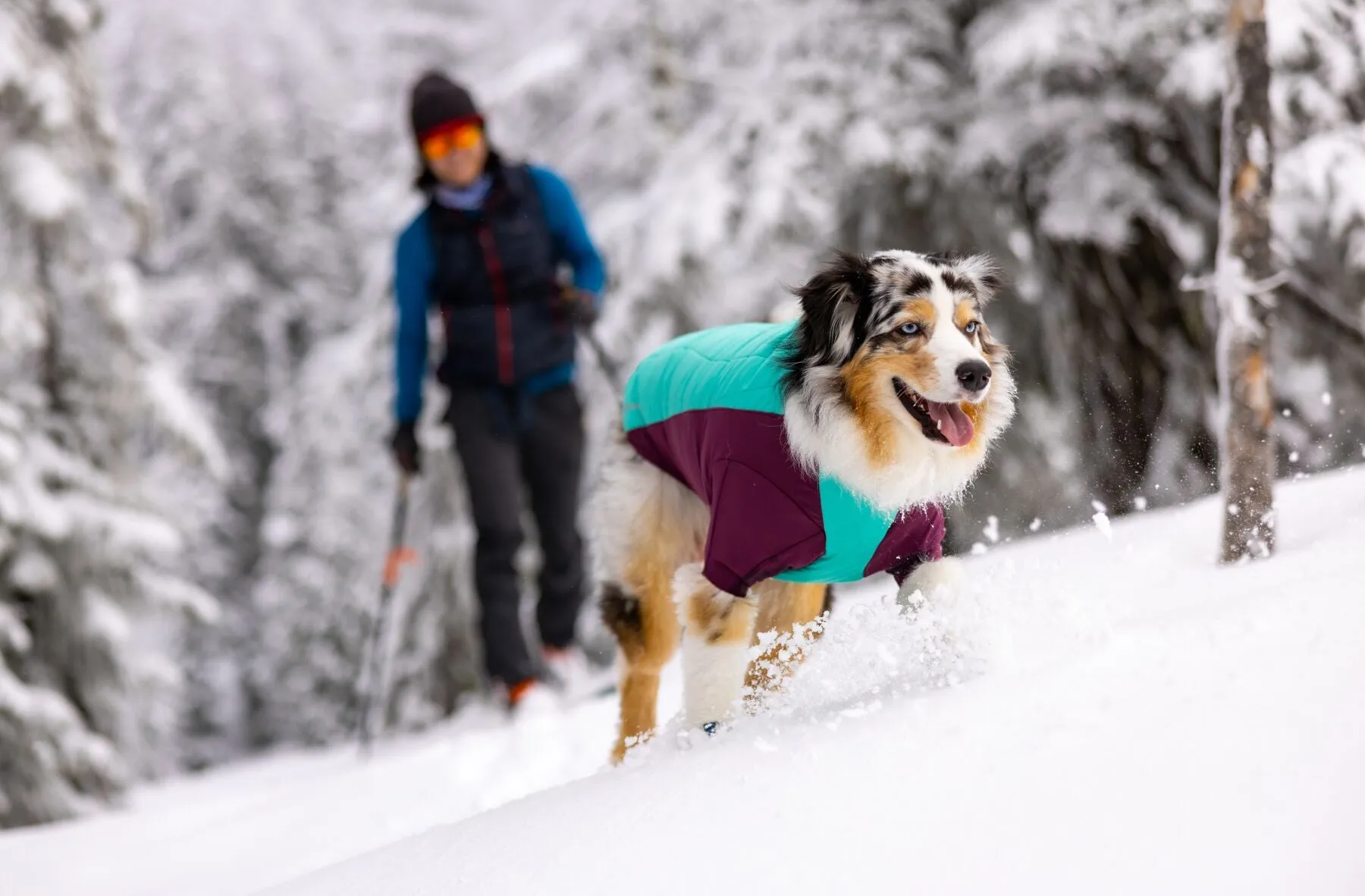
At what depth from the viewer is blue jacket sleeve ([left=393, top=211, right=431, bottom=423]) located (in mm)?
5098

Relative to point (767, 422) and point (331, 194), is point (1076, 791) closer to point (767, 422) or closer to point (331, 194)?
point (767, 422)

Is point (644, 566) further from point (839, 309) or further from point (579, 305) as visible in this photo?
point (579, 305)

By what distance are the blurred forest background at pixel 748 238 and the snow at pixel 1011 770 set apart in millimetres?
3151

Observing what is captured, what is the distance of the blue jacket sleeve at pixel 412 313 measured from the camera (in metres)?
5.10

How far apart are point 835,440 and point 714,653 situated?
0.64 meters

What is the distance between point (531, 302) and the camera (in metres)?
5.17

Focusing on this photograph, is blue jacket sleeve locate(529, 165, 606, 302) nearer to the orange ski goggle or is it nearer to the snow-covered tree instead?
the orange ski goggle

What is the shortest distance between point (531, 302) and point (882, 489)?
9.16 ft

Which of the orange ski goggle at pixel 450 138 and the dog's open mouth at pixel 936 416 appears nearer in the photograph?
the dog's open mouth at pixel 936 416

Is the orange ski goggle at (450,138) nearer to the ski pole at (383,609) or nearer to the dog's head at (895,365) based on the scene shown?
the ski pole at (383,609)

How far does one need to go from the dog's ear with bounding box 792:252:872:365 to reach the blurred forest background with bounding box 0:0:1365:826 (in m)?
3.17

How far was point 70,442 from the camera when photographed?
8.09m

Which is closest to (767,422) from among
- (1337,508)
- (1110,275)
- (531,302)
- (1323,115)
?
(1337,508)

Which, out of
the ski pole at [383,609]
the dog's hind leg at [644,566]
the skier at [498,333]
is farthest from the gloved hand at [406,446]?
the dog's hind leg at [644,566]
